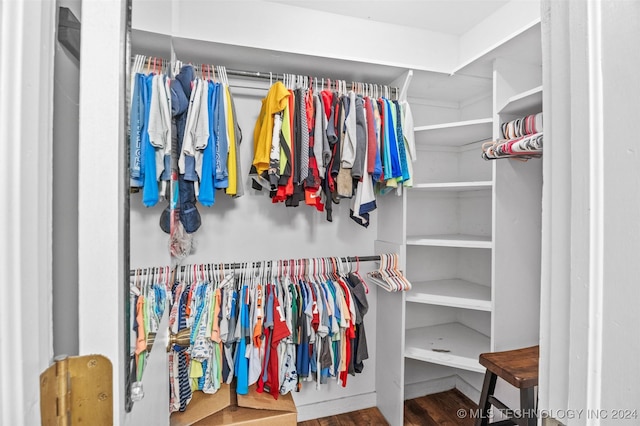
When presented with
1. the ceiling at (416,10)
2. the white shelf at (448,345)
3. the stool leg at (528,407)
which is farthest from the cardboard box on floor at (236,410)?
the ceiling at (416,10)

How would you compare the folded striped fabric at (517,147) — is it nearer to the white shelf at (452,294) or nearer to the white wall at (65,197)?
the white shelf at (452,294)

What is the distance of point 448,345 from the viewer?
70.8 inches

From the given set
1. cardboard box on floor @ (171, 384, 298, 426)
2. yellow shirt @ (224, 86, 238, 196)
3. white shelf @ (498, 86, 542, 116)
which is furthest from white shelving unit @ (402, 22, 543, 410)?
yellow shirt @ (224, 86, 238, 196)

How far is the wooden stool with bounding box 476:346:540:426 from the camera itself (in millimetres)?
1090

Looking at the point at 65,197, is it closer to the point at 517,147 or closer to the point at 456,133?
the point at 517,147

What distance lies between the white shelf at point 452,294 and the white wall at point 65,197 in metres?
1.67

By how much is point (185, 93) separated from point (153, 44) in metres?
0.76

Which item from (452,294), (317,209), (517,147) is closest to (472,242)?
(452,294)

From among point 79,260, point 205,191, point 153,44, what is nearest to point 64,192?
point 79,260

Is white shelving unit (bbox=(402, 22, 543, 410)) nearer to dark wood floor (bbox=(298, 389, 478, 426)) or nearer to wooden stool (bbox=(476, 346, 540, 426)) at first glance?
dark wood floor (bbox=(298, 389, 478, 426))

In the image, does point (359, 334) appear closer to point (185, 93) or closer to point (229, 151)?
point (229, 151)

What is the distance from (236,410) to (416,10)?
7.80ft

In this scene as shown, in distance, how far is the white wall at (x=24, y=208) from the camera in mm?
258

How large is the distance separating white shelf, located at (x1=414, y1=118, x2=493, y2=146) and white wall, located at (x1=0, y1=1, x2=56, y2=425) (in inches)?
68.1
